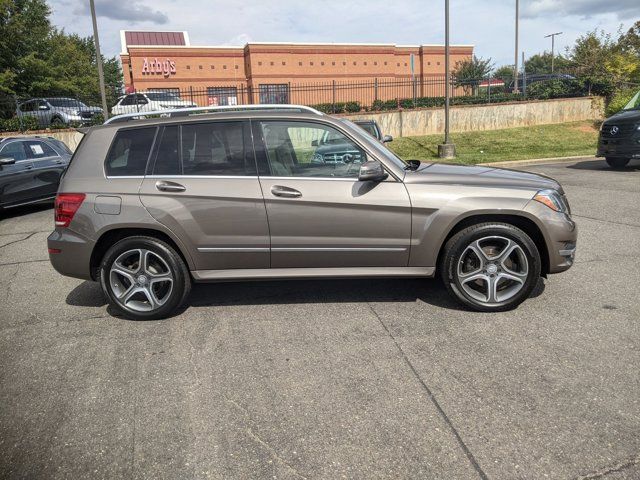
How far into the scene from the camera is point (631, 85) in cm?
2322

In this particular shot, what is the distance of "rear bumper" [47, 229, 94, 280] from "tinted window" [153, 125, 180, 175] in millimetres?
852

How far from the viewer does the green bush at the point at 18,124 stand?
757 inches

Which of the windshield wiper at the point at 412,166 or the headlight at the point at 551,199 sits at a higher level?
the windshield wiper at the point at 412,166

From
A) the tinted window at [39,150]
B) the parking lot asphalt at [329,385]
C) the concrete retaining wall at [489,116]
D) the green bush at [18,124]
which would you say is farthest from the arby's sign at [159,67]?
the parking lot asphalt at [329,385]

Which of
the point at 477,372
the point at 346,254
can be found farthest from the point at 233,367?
the point at 477,372

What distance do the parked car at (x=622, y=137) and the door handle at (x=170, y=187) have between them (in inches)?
463

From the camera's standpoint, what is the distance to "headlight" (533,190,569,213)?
4.14 m

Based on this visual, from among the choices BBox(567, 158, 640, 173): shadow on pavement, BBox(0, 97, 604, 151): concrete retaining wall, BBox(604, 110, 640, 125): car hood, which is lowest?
BBox(567, 158, 640, 173): shadow on pavement

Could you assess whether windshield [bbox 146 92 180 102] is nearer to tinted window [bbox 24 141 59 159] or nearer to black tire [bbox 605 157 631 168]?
tinted window [bbox 24 141 59 159]

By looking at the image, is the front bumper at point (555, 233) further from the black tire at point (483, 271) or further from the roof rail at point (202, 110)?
the roof rail at point (202, 110)

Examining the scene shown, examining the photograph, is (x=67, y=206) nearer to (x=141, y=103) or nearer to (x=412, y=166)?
(x=412, y=166)

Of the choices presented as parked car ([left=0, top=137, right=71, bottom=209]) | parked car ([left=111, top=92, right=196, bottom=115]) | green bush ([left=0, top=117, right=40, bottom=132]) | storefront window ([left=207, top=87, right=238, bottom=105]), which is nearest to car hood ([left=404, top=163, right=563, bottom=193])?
parked car ([left=0, top=137, right=71, bottom=209])

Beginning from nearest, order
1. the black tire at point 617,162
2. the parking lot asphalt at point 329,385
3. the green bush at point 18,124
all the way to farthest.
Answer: the parking lot asphalt at point 329,385, the black tire at point 617,162, the green bush at point 18,124

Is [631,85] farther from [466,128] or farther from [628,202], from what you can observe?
[628,202]
